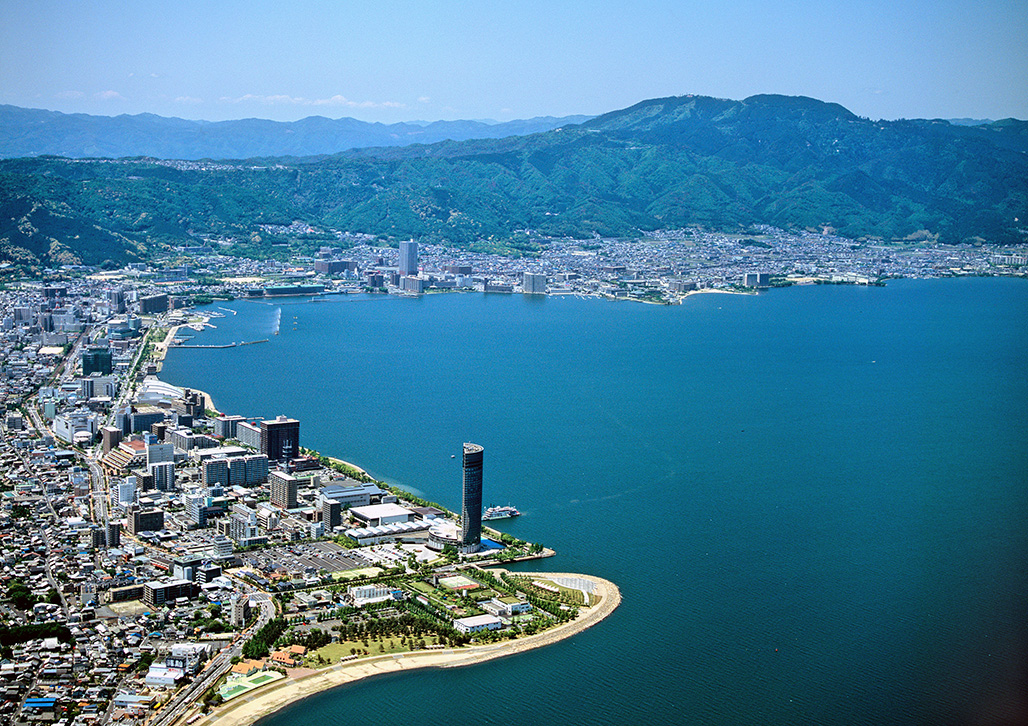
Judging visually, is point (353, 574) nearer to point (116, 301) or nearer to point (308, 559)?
point (308, 559)

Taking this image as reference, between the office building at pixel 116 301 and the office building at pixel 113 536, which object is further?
the office building at pixel 116 301

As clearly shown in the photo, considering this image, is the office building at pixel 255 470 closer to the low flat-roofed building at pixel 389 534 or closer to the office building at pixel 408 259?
the low flat-roofed building at pixel 389 534

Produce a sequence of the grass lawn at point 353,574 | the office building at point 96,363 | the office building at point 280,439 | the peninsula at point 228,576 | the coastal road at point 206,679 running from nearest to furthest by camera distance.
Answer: the coastal road at point 206,679 → the peninsula at point 228,576 → the grass lawn at point 353,574 → the office building at point 280,439 → the office building at point 96,363

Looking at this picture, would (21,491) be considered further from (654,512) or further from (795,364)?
(795,364)

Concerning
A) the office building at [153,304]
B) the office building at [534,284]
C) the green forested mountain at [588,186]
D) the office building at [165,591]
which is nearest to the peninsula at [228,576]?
the office building at [165,591]

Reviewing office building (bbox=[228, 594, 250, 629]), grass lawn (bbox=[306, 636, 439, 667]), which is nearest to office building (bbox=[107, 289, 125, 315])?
office building (bbox=[228, 594, 250, 629])

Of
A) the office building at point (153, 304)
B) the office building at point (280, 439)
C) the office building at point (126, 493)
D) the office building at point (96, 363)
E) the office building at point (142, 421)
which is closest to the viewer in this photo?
the office building at point (126, 493)

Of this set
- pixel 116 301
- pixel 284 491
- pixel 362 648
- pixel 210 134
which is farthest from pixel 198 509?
pixel 210 134
